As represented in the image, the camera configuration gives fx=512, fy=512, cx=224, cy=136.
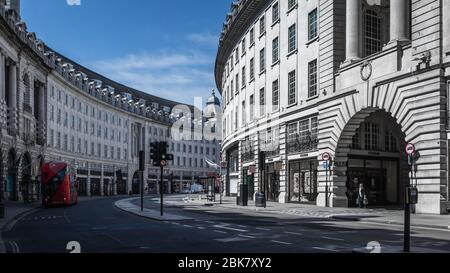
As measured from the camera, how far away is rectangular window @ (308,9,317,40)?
124 feet

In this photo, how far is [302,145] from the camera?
39.8 meters

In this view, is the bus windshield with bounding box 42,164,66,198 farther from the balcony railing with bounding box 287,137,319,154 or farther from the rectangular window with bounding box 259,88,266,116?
the rectangular window with bounding box 259,88,266,116

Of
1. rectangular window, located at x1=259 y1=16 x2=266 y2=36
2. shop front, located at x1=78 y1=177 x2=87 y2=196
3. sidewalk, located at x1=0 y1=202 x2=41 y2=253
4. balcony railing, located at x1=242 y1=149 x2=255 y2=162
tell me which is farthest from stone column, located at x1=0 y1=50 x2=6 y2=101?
shop front, located at x1=78 y1=177 x2=87 y2=196

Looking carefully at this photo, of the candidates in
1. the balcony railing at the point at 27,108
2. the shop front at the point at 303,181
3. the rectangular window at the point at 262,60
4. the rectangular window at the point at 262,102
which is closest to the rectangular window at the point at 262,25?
the rectangular window at the point at 262,60

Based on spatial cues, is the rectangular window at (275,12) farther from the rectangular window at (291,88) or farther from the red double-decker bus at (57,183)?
the red double-decker bus at (57,183)

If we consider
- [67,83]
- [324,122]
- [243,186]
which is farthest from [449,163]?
[67,83]

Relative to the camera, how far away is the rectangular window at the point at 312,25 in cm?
3766

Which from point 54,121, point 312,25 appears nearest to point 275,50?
point 312,25

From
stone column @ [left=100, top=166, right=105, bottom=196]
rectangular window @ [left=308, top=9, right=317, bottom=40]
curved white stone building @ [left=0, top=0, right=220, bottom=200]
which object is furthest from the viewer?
stone column @ [left=100, top=166, right=105, bottom=196]

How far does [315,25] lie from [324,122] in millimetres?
7395

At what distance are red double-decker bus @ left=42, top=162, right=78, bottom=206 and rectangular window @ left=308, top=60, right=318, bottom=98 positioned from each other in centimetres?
1902

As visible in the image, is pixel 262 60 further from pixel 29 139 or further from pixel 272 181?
pixel 29 139

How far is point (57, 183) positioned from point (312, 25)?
73.5 feet
